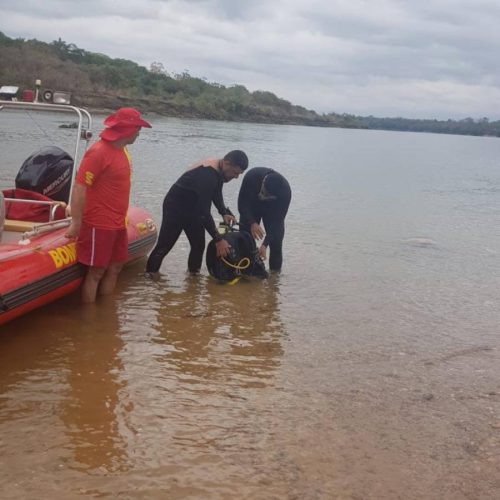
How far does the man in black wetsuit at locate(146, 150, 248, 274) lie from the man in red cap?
3.23ft

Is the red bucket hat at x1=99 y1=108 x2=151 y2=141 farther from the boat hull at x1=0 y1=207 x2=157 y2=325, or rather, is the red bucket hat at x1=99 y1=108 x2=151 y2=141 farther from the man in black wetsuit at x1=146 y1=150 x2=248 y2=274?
the man in black wetsuit at x1=146 y1=150 x2=248 y2=274

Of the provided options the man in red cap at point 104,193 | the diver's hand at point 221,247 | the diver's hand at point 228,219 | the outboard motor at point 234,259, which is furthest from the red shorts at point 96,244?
the diver's hand at point 228,219

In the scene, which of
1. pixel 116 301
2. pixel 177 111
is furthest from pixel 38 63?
pixel 116 301

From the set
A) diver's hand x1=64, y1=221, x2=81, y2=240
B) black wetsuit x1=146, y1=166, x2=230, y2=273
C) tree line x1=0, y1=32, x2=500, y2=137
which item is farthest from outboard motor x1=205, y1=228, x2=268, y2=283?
tree line x1=0, y1=32, x2=500, y2=137

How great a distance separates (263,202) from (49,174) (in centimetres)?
209

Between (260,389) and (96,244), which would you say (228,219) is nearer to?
(96,244)

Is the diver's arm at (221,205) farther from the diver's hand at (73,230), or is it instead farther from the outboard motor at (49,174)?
the diver's hand at (73,230)

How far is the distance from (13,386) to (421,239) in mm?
8145

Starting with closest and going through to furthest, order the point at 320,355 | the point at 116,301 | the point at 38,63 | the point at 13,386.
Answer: the point at 13,386 < the point at 320,355 < the point at 116,301 < the point at 38,63

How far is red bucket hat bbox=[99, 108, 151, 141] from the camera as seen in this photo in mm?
4711

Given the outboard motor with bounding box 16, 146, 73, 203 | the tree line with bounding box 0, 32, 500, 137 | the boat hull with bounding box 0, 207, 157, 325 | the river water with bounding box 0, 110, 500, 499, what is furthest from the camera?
the tree line with bounding box 0, 32, 500, 137

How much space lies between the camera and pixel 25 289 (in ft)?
14.4

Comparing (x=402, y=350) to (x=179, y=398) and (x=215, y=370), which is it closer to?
(x=215, y=370)

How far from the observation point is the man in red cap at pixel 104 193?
466 cm
